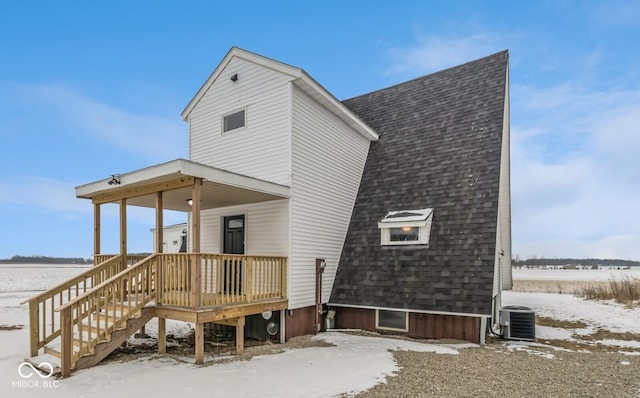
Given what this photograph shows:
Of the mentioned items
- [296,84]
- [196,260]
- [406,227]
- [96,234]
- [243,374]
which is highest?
[296,84]

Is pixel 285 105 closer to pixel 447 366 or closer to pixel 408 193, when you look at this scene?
pixel 408 193

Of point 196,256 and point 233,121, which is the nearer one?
point 196,256

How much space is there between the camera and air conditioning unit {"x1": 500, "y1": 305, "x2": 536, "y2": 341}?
9.02 m

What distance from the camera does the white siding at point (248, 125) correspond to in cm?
918

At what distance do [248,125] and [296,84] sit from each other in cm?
172

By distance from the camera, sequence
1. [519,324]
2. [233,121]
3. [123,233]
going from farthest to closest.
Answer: [233,121] < [519,324] < [123,233]

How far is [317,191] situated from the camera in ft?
32.2

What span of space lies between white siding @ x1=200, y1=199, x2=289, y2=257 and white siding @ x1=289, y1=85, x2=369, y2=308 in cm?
25

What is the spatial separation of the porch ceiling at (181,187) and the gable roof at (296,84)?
277 cm

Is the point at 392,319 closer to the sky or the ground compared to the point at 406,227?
closer to the ground

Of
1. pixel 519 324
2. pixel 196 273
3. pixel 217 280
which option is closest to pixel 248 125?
pixel 217 280

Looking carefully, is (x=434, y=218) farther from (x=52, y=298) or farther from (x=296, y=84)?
(x=52, y=298)

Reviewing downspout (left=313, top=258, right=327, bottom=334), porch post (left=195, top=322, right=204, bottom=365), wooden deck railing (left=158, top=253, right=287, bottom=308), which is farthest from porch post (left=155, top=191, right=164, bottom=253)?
downspout (left=313, top=258, right=327, bottom=334)

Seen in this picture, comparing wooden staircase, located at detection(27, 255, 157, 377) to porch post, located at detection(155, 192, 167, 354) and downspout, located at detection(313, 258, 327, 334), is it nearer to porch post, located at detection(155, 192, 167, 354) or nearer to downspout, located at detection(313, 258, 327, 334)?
porch post, located at detection(155, 192, 167, 354)
